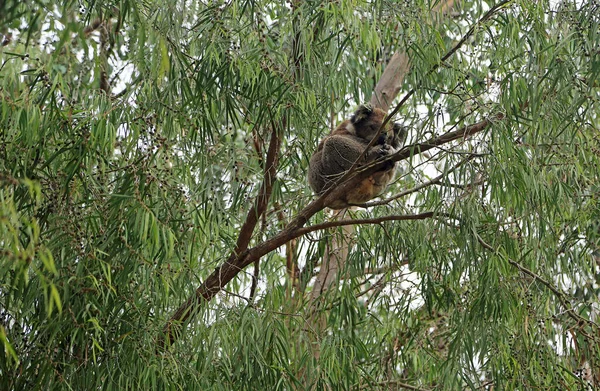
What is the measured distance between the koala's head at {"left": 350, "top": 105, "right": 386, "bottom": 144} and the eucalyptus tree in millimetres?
852

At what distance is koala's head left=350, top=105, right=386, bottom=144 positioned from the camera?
5.83 metres

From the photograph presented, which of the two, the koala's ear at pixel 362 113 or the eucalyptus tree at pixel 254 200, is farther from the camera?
the koala's ear at pixel 362 113

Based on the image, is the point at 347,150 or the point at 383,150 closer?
the point at 383,150

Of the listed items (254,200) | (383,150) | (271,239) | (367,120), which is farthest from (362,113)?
(271,239)

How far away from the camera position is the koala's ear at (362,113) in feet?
18.9

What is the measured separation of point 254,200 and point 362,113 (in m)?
1.44

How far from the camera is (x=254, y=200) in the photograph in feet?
15.6

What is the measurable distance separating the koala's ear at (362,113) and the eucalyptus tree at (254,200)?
786 mm

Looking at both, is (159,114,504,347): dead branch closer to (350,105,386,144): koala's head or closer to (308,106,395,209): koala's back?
(308,106,395,209): koala's back

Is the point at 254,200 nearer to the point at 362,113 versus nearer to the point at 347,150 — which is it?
the point at 347,150

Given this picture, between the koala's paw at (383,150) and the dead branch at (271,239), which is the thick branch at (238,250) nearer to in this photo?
the dead branch at (271,239)

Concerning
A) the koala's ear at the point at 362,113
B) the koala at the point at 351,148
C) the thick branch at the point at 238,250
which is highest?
the koala's ear at the point at 362,113

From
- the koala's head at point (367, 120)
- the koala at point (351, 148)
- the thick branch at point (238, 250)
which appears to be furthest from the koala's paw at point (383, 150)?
the thick branch at point (238, 250)

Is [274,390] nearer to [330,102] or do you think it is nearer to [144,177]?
[144,177]
